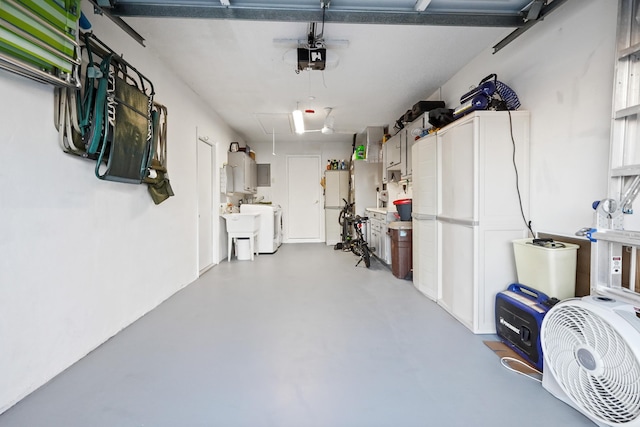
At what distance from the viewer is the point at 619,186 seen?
1497 millimetres

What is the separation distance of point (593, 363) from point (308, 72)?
10.9 ft

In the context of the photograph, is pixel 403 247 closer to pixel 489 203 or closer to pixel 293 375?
pixel 489 203

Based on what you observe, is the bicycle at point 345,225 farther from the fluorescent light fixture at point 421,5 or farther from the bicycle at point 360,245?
the fluorescent light fixture at point 421,5

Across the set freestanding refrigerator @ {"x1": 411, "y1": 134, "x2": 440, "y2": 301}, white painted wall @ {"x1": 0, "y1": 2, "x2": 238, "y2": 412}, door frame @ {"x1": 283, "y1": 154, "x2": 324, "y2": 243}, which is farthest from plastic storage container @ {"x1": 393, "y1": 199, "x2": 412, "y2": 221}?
door frame @ {"x1": 283, "y1": 154, "x2": 324, "y2": 243}

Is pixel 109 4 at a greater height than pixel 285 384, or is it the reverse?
pixel 109 4

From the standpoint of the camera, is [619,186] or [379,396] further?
[379,396]

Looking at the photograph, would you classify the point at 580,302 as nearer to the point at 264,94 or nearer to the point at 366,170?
the point at 264,94

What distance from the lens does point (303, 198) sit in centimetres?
742

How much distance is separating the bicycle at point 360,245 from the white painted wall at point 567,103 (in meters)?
2.71

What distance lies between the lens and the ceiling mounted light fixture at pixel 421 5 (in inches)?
70.6

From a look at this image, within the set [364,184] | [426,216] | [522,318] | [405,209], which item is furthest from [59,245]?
[364,184]

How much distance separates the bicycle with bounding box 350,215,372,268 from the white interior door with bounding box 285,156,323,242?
1.65m

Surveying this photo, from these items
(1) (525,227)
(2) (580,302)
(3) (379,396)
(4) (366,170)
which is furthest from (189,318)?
(4) (366,170)

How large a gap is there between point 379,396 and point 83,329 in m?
2.05
